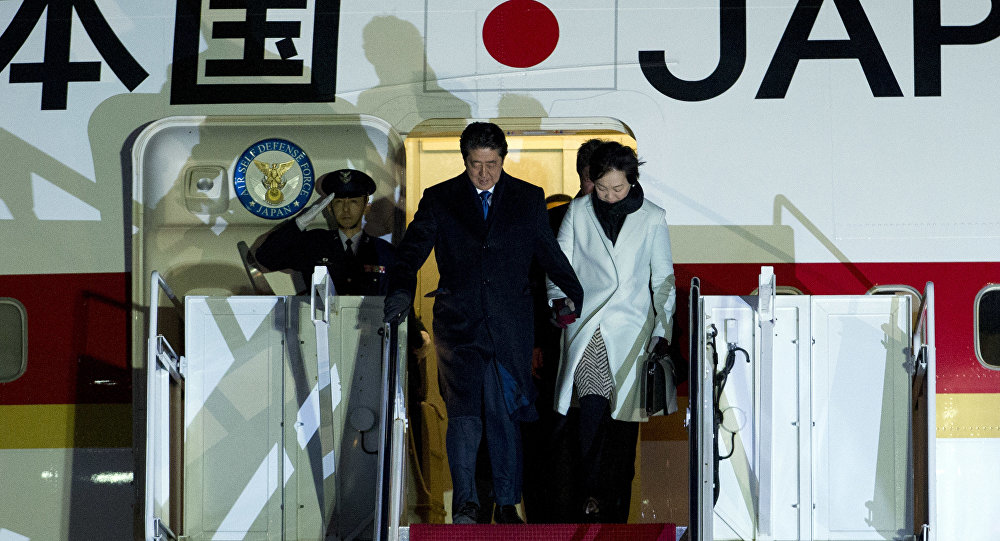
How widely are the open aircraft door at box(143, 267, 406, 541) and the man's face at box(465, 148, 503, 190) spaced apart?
2.45ft

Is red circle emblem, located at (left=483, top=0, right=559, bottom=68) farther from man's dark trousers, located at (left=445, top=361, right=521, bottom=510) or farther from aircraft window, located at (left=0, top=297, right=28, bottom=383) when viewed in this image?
aircraft window, located at (left=0, top=297, right=28, bottom=383)

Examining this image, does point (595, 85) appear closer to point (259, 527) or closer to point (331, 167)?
point (331, 167)

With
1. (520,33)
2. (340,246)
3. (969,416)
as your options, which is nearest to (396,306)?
(340,246)

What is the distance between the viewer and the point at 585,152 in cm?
538

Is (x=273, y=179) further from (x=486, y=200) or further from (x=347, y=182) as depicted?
(x=486, y=200)

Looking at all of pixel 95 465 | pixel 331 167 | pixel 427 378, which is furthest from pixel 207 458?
pixel 331 167

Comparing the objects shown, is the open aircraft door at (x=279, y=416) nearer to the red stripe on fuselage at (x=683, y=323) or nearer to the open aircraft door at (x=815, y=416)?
the red stripe on fuselage at (x=683, y=323)

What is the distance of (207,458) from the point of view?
514cm

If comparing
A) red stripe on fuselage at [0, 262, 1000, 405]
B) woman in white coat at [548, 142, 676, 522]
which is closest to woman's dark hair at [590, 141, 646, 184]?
woman in white coat at [548, 142, 676, 522]

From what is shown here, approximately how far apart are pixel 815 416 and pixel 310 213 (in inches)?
108

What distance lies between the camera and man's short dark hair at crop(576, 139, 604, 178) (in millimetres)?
5332

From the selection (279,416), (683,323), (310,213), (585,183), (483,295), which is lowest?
(279,416)

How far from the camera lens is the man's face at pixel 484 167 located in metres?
5.05

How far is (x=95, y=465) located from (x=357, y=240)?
177cm
